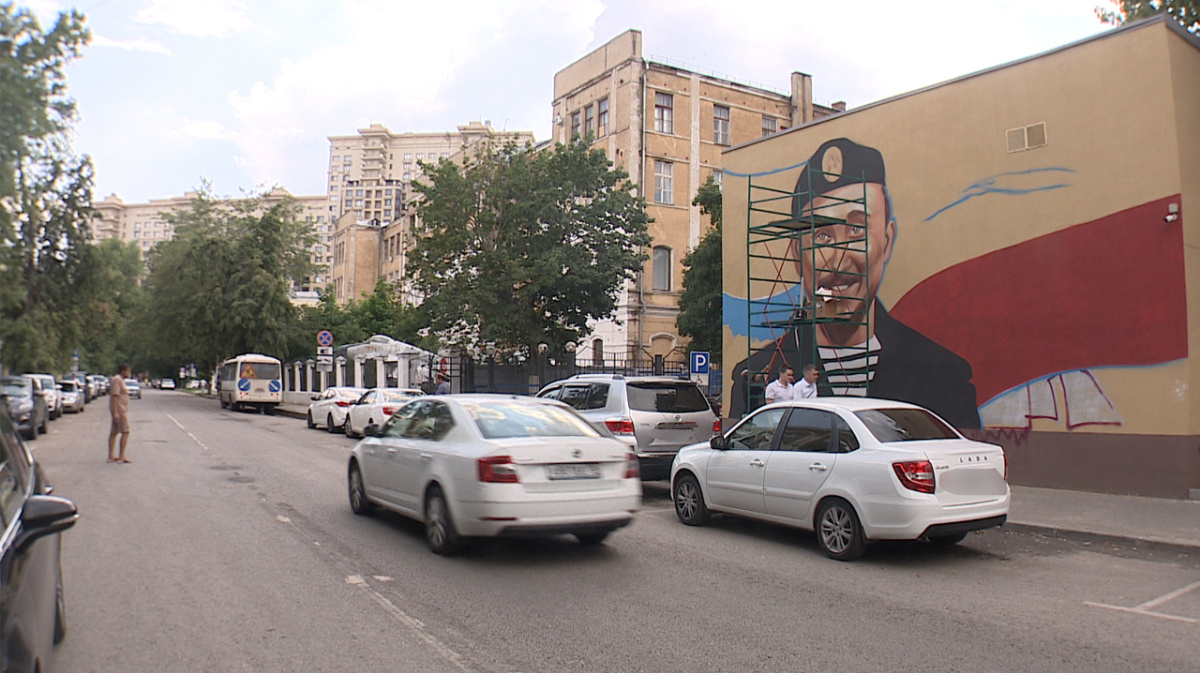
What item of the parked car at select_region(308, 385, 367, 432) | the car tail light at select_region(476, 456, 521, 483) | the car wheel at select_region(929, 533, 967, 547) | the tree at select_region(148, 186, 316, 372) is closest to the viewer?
the car tail light at select_region(476, 456, 521, 483)

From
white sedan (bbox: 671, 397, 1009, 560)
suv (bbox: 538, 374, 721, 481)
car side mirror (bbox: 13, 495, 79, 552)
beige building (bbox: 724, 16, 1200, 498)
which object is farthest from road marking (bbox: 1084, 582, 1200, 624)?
car side mirror (bbox: 13, 495, 79, 552)

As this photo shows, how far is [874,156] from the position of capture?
50.9ft

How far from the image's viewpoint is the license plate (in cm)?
736

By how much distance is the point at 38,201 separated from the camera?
440 inches

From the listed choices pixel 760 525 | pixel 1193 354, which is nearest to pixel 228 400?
pixel 760 525

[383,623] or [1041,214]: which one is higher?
[1041,214]

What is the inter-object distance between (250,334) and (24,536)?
4775cm

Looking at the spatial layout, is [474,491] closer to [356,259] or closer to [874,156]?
[874,156]

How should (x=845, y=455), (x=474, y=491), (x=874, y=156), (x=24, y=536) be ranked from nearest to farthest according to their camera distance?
(x=24, y=536) < (x=474, y=491) < (x=845, y=455) < (x=874, y=156)

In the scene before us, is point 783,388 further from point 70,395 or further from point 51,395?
point 70,395

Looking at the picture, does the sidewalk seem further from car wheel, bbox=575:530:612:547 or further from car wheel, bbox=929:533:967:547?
car wheel, bbox=575:530:612:547

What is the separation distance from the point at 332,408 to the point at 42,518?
23.6m

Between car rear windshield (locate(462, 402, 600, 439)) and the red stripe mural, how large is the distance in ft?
26.3

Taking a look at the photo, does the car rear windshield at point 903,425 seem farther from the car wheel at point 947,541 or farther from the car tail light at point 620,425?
the car tail light at point 620,425
